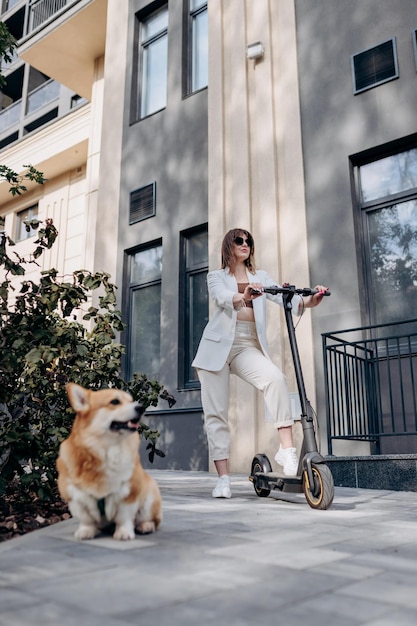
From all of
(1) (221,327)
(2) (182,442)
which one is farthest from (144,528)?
(2) (182,442)

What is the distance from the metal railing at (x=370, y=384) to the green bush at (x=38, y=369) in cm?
246

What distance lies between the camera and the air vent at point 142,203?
367 inches

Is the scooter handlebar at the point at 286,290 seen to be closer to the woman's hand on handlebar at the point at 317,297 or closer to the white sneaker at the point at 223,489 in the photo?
the woman's hand on handlebar at the point at 317,297

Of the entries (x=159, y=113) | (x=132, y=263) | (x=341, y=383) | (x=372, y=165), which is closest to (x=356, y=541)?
(x=341, y=383)

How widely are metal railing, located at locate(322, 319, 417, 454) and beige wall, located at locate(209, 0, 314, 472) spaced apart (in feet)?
1.52

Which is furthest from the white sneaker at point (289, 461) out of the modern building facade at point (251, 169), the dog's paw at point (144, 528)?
the modern building facade at point (251, 169)

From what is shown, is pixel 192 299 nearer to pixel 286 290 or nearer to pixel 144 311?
pixel 144 311

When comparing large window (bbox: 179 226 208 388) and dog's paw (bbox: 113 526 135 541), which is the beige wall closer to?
large window (bbox: 179 226 208 388)

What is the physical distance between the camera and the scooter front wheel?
3.56 meters

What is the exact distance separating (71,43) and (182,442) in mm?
9423

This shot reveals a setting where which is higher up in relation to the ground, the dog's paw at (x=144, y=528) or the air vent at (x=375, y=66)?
the air vent at (x=375, y=66)

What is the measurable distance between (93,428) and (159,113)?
8198 mm

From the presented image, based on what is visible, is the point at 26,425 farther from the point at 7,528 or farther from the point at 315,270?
the point at 315,270

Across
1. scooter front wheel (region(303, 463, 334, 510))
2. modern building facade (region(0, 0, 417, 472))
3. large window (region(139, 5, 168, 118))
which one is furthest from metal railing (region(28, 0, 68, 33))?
scooter front wheel (region(303, 463, 334, 510))
